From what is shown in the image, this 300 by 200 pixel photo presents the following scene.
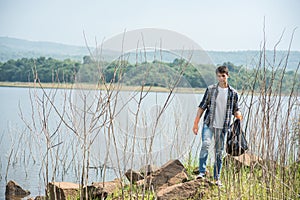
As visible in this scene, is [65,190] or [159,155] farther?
[159,155]

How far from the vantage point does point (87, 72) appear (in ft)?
16.1

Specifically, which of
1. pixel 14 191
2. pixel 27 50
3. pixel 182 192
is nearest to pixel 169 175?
pixel 182 192

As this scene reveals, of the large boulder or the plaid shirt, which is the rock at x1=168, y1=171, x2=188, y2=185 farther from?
the plaid shirt

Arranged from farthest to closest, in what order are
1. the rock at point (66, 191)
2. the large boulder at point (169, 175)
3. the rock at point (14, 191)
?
the rock at point (14, 191)
the large boulder at point (169, 175)
the rock at point (66, 191)

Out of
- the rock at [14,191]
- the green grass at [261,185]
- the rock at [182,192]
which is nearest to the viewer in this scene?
the green grass at [261,185]

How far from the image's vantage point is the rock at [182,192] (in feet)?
11.6

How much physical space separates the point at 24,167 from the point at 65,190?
7.23ft

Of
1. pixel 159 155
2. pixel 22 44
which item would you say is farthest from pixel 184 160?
pixel 22 44

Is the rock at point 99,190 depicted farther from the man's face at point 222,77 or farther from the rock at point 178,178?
the man's face at point 222,77

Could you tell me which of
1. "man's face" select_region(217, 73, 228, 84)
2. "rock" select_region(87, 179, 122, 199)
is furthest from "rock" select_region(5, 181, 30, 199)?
"man's face" select_region(217, 73, 228, 84)

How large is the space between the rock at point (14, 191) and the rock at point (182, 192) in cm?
205

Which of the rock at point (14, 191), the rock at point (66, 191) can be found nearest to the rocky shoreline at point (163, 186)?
the rock at point (66, 191)

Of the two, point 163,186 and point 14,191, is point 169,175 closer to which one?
point 163,186

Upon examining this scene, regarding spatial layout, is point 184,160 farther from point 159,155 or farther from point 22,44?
point 22,44
